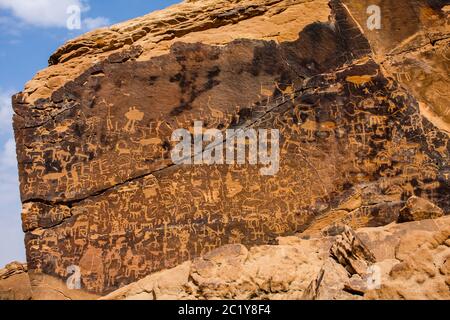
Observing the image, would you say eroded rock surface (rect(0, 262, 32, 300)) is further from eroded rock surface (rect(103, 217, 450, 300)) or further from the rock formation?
eroded rock surface (rect(103, 217, 450, 300))

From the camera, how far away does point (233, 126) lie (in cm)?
653

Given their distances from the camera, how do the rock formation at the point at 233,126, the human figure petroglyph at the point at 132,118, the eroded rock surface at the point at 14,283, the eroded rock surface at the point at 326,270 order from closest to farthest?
the eroded rock surface at the point at 326,270 < the rock formation at the point at 233,126 < the human figure petroglyph at the point at 132,118 < the eroded rock surface at the point at 14,283

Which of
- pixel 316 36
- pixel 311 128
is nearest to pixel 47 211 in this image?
pixel 311 128

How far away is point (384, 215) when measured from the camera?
20.3 feet

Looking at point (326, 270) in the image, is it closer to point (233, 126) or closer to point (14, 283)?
point (233, 126)

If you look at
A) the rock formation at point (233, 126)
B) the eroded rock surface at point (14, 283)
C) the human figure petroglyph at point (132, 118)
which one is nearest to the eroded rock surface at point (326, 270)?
the rock formation at point (233, 126)

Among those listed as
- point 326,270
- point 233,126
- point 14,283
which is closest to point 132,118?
point 233,126

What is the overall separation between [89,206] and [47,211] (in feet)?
1.62

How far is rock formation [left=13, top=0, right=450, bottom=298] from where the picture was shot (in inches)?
249

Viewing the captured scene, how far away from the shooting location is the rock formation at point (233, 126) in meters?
6.31

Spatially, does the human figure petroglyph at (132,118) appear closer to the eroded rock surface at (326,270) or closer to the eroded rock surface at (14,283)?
the eroded rock surface at (326,270)

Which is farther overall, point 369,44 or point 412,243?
point 369,44

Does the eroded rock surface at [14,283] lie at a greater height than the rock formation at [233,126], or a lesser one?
lesser

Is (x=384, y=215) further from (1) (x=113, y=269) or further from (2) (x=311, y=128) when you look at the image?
(1) (x=113, y=269)
